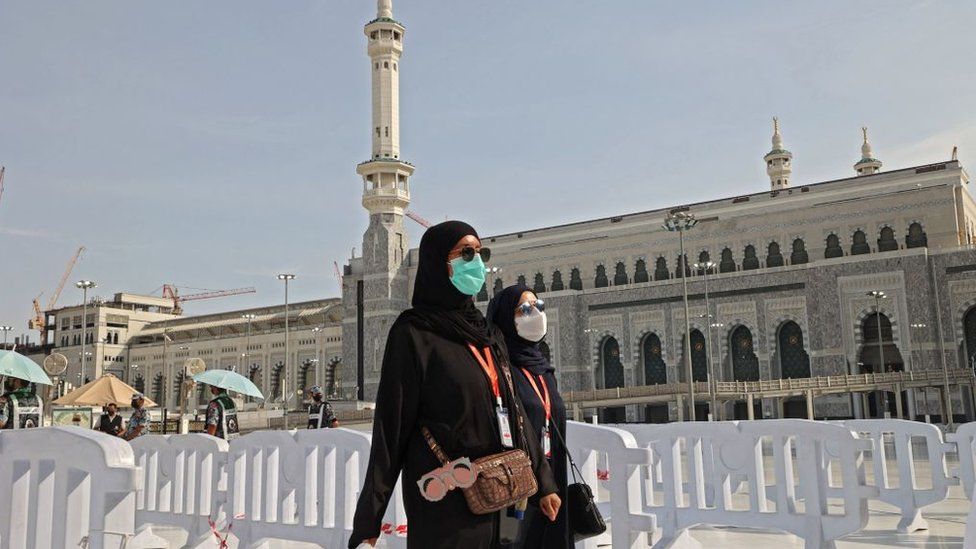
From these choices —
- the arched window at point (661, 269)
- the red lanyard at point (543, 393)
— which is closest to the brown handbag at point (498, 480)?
the red lanyard at point (543, 393)

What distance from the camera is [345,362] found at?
49031 millimetres

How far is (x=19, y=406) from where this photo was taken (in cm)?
921

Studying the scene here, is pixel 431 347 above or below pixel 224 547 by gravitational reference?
above

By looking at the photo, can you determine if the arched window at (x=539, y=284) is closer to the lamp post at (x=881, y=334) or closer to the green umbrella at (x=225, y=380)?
the lamp post at (x=881, y=334)

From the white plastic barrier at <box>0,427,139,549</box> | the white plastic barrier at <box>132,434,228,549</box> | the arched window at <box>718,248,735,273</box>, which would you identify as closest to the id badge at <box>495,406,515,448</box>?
the white plastic barrier at <box>0,427,139,549</box>

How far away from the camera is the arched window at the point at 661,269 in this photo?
41375 mm

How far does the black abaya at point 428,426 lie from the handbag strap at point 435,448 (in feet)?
0.05

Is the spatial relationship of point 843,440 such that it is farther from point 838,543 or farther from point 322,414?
point 322,414

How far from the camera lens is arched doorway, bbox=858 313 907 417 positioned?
34500mm

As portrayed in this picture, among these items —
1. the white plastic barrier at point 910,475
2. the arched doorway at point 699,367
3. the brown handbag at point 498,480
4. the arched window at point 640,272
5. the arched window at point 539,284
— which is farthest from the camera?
the arched window at point 539,284

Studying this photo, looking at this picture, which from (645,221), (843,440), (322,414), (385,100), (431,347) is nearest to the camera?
(431,347)

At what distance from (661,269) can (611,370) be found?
5529 millimetres

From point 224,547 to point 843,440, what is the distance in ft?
14.7

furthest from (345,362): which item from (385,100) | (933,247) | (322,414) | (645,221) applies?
(322,414)
